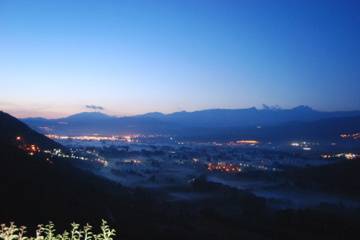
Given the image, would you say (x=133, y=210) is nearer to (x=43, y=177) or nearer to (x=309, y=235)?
(x=43, y=177)

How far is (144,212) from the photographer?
1710 inches

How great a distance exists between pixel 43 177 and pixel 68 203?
7958 millimetres

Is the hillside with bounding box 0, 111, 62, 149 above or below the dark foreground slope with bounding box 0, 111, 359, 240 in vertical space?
above

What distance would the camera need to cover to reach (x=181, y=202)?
183ft

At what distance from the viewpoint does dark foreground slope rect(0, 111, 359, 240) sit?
103ft

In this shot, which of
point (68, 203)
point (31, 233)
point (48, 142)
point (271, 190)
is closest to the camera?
point (31, 233)

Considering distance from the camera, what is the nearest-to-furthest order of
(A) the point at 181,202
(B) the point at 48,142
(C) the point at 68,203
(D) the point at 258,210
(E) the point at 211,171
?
(C) the point at 68,203 < (D) the point at 258,210 < (A) the point at 181,202 < (B) the point at 48,142 < (E) the point at 211,171

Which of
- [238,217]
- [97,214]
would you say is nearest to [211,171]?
[238,217]

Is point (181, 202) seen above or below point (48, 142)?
below

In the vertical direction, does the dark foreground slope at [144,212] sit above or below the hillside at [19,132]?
below

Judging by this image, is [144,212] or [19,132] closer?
[144,212]

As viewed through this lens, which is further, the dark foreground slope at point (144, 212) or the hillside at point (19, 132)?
the hillside at point (19, 132)

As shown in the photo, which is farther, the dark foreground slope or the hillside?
the hillside

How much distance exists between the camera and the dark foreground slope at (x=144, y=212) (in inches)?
1232
